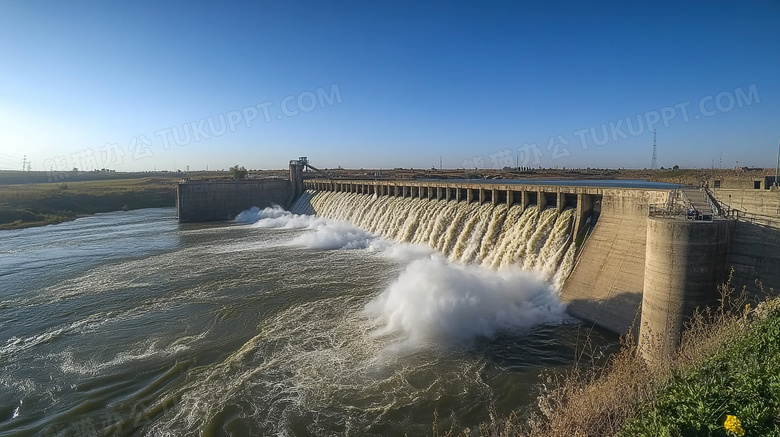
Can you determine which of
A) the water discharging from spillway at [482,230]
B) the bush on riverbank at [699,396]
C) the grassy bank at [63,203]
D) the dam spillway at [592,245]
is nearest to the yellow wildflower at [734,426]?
the bush on riverbank at [699,396]

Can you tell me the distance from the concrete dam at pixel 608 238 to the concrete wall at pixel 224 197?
25.2 m

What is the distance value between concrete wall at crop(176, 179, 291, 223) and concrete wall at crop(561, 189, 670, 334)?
1867 inches

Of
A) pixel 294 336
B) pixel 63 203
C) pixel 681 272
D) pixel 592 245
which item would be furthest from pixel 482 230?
pixel 63 203

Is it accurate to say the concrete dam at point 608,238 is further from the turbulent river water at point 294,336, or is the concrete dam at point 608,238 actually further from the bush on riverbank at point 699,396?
the bush on riverbank at point 699,396

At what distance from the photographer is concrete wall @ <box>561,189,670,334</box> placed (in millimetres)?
15805

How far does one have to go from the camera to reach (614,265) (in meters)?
17.2

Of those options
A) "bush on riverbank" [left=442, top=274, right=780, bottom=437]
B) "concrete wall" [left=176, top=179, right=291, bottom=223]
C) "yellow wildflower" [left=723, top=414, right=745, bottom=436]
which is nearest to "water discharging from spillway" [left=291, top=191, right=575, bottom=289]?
"bush on riverbank" [left=442, top=274, right=780, bottom=437]

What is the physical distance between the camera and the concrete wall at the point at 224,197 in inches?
2151

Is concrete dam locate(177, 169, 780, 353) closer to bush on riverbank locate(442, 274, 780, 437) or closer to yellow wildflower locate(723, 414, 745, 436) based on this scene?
bush on riverbank locate(442, 274, 780, 437)

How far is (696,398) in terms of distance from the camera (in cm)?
604

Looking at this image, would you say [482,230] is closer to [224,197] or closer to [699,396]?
[699,396]

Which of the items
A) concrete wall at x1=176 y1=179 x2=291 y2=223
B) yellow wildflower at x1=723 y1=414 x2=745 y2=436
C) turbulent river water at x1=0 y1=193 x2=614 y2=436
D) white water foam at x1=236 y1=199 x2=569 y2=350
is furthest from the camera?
concrete wall at x1=176 y1=179 x2=291 y2=223

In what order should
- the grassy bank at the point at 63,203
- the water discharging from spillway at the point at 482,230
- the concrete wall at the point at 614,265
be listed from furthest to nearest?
the grassy bank at the point at 63,203 < the water discharging from spillway at the point at 482,230 < the concrete wall at the point at 614,265

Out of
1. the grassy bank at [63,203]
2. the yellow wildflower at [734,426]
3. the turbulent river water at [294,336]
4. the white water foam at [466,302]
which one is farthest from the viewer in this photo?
the grassy bank at [63,203]
